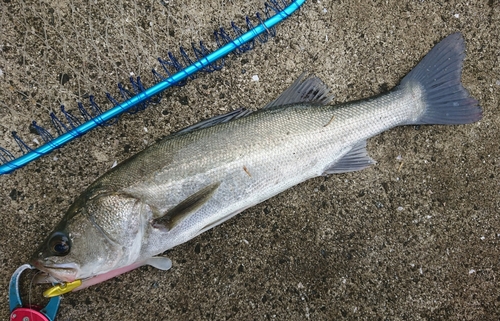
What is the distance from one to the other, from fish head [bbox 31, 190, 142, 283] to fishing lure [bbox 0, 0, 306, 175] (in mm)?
594

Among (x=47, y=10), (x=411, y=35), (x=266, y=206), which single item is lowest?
(x=266, y=206)

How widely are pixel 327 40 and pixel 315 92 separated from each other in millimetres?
497

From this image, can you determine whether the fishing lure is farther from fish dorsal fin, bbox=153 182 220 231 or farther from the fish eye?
fish dorsal fin, bbox=153 182 220 231

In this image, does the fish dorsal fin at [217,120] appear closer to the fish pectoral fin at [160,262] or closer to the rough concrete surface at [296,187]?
the rough concrete surface at [296,187]

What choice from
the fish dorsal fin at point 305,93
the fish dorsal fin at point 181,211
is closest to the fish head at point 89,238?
the fish dorsal fin at point 181,211

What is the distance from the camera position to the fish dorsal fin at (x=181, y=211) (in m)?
2.05

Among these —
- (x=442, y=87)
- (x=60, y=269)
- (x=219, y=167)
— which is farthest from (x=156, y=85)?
(x=442, y=87)

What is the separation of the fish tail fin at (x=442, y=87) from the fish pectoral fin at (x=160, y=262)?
1.86m

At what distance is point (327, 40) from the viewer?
2.60m

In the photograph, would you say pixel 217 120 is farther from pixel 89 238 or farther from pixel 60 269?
pixel 60 269

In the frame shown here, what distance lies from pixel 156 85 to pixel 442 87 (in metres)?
1.90

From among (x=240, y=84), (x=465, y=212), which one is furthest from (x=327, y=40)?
(x=465, y=212)

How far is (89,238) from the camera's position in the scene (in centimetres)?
197

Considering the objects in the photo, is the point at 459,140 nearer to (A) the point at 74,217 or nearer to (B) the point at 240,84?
(B) the point at 240,84
